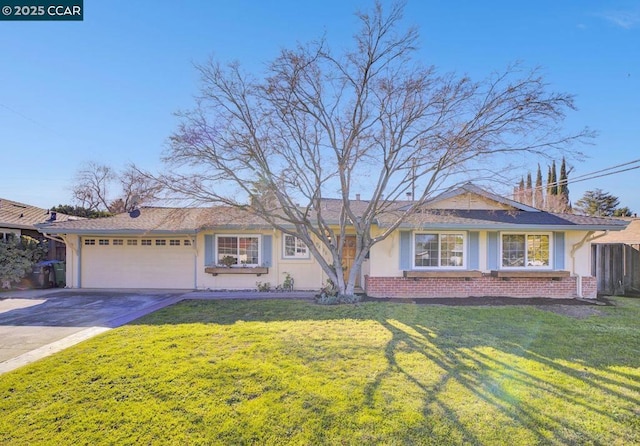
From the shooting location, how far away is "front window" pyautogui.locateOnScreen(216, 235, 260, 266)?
11.8m

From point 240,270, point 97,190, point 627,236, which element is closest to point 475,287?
point 240,270

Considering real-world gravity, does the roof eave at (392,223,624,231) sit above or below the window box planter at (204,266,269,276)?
above

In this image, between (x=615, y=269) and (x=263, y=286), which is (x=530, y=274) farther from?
(x=263, y=286)

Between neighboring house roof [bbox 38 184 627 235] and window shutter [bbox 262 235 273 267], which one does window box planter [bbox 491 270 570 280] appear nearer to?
neighboring house roof [bbox 38 184 627 235]

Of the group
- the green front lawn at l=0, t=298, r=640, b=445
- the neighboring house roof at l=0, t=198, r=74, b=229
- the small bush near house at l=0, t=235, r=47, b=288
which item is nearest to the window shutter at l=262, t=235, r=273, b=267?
the green front lawn at l=0, t=298, r=640, b=445

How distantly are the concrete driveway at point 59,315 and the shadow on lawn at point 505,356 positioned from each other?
3.47 feet

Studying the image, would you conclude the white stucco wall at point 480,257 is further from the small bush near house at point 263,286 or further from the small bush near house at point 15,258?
the small bush near house at point 15,258

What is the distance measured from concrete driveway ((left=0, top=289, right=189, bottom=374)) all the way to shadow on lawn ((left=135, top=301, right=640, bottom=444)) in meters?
1.06

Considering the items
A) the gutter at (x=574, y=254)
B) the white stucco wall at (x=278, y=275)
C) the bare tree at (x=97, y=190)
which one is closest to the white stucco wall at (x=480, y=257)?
the gutter at (x=574, y=254)

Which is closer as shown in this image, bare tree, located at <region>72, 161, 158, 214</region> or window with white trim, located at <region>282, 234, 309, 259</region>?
window with white trim, located at <region>282, 234, 309, 259</region>

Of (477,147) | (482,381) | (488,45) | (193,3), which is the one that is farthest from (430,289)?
(193,3)

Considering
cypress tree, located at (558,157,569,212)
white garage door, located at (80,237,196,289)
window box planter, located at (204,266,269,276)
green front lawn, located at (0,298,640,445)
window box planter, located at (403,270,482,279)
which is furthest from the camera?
cypress tree, located at (558,157,569,212)

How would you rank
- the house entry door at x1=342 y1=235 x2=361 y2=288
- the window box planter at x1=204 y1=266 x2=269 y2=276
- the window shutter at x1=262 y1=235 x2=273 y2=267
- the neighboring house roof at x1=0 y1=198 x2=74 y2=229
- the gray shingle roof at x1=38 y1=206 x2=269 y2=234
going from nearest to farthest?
the gray shingle roof at x1=38 y1=206 x2=269 y2=234
the window box planter at x1=204 y1=266 x2=269 y2=276
the window shutter at x1=262 y1=235 x2=273 y2=267
the house entry door at x1=342 y1=235 x2=361 y2=288
the neighboring house roof at x1=0 y1=198 x2=74 y2=229

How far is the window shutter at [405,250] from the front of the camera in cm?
1042
